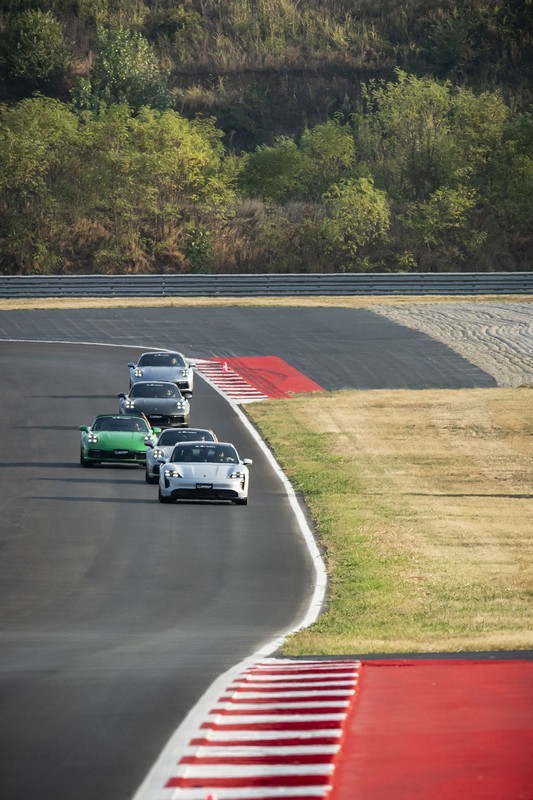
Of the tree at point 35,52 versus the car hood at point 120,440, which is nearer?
the car hood at point 120,440

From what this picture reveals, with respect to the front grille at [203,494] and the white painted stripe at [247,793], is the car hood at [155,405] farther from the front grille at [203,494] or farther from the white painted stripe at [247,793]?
the white painted stripe at [247,793]

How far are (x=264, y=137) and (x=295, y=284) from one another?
39.4m

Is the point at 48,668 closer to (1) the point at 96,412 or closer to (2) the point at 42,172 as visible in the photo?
(1) the point at 96,412

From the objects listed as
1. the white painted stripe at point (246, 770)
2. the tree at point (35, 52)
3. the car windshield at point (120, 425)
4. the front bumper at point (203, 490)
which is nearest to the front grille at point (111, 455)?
the car windshield at point (120, 425)

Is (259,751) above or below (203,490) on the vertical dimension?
above

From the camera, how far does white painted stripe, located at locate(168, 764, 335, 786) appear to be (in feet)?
34.8

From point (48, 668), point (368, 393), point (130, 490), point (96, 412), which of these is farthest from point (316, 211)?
point (48, 668)

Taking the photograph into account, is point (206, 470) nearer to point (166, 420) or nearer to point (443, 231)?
point (166, 420)

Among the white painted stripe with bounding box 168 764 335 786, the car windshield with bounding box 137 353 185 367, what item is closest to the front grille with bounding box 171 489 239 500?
the car windshield with bounding box 137 353 185 367

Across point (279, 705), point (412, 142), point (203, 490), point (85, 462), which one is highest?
point (412, 142)

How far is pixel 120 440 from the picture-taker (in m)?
36.3

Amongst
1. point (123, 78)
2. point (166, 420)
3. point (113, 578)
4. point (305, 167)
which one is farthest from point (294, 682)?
point (123, 78)

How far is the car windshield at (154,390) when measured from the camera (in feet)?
140

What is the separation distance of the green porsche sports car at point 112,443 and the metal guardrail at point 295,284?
36.4m
